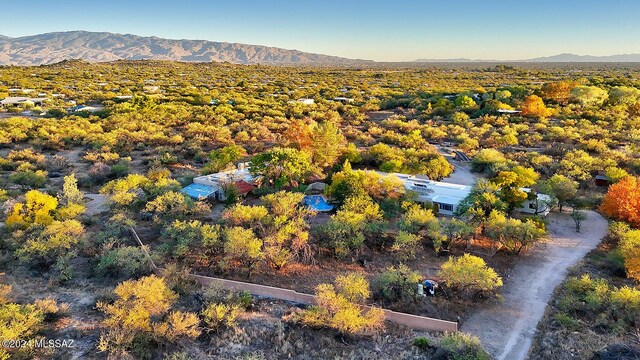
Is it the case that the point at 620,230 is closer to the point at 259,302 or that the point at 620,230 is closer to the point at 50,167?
the point at 259,302

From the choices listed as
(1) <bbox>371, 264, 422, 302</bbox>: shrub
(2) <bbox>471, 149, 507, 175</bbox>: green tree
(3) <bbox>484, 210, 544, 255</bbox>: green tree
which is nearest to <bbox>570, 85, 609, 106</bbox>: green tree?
(2) <bbox>471, 149, 507, 175</bbox>: green tree

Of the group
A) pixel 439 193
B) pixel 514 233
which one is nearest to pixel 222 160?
pixel 439 193

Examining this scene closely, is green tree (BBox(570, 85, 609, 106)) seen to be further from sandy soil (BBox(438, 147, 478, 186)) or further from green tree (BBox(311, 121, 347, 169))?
green tree (BBox(311, 121, 347, 169))

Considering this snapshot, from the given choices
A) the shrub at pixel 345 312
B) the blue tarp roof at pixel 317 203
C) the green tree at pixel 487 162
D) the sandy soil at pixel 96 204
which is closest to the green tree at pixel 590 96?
the green tree at pixel 487 162

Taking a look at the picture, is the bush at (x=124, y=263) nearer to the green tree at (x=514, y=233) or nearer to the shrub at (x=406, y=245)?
the shrub at (x=406, y=245)

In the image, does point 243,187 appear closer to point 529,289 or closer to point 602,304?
point 529,289

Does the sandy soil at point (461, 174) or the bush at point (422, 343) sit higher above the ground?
the sandy soil at point (461, 174)
